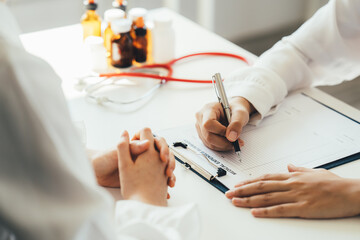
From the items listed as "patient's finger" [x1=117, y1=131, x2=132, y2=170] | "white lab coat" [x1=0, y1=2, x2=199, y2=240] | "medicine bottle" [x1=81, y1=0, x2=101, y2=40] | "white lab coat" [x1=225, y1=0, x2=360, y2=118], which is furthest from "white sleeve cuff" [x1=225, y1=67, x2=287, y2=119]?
"white lab coat" [x1=0, y1=2, x2=199, y2=240]

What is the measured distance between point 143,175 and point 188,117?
0.33 m

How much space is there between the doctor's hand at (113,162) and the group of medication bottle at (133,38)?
517 mm

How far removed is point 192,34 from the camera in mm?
1585

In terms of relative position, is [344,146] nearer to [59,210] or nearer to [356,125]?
[356,125]

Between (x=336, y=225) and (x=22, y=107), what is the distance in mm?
570

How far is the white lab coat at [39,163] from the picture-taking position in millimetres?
457

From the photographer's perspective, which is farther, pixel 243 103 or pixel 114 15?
pixel 114 15

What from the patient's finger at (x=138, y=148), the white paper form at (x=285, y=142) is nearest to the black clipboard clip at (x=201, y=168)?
the white paper form at (x=285, y=142)

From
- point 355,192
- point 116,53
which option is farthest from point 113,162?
point 116,53

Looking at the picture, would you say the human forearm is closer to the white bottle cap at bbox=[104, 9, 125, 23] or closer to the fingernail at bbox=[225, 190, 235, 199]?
the fingernail at bbox=[225, 190, 235, 199]

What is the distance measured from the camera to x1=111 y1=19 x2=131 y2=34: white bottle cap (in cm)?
125

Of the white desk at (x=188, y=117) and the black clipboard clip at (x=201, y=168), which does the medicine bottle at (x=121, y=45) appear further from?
the black clipboard clip at (x=201, y=168)

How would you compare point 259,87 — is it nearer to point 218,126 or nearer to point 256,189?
point 218,126

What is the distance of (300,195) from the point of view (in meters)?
0.81
